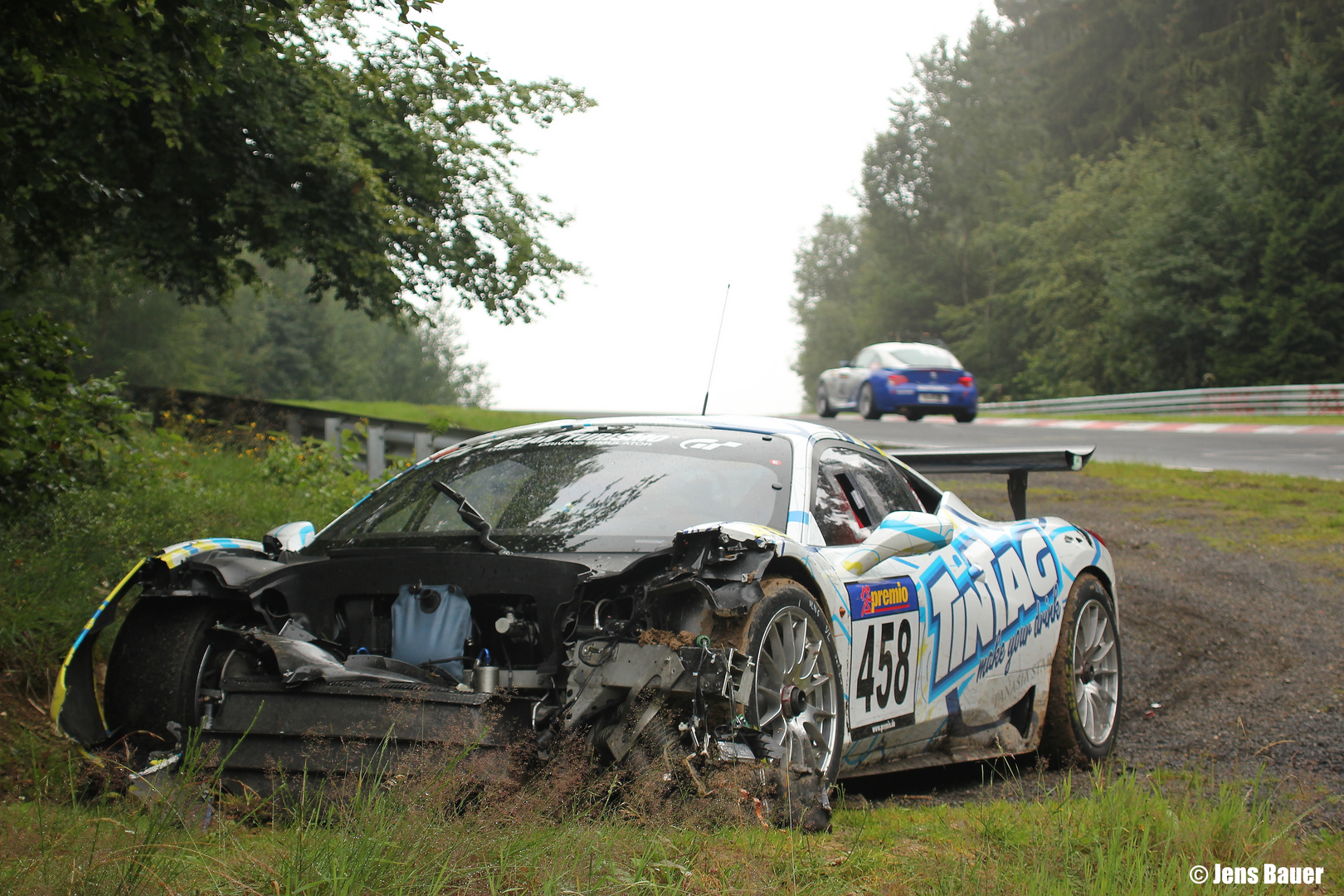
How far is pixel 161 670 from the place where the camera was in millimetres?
3969

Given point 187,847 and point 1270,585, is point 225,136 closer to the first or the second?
point 187,847

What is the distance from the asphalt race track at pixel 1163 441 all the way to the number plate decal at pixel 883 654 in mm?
12244

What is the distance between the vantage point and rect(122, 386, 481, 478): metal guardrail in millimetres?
11516

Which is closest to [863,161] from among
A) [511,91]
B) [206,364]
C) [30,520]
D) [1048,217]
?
[1048,217]

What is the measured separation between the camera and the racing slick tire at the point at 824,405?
28.7m

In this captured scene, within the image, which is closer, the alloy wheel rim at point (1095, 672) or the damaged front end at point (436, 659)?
the damaged front end at point (436, 659)

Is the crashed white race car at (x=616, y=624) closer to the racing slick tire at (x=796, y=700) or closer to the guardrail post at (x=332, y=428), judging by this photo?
the racing slick tire at (x=796, y=700)

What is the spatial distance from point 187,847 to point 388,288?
7.93 meters

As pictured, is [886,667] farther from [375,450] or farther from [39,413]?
[375,450]

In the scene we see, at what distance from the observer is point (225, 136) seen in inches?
355

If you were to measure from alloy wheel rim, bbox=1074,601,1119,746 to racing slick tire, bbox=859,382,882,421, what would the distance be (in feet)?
63.7

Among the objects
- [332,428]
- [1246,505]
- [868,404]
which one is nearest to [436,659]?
[332,428]

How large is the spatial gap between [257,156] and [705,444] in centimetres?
599

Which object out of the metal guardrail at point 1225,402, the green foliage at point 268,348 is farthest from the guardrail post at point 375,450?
the metal guardrail at point 1225,402
